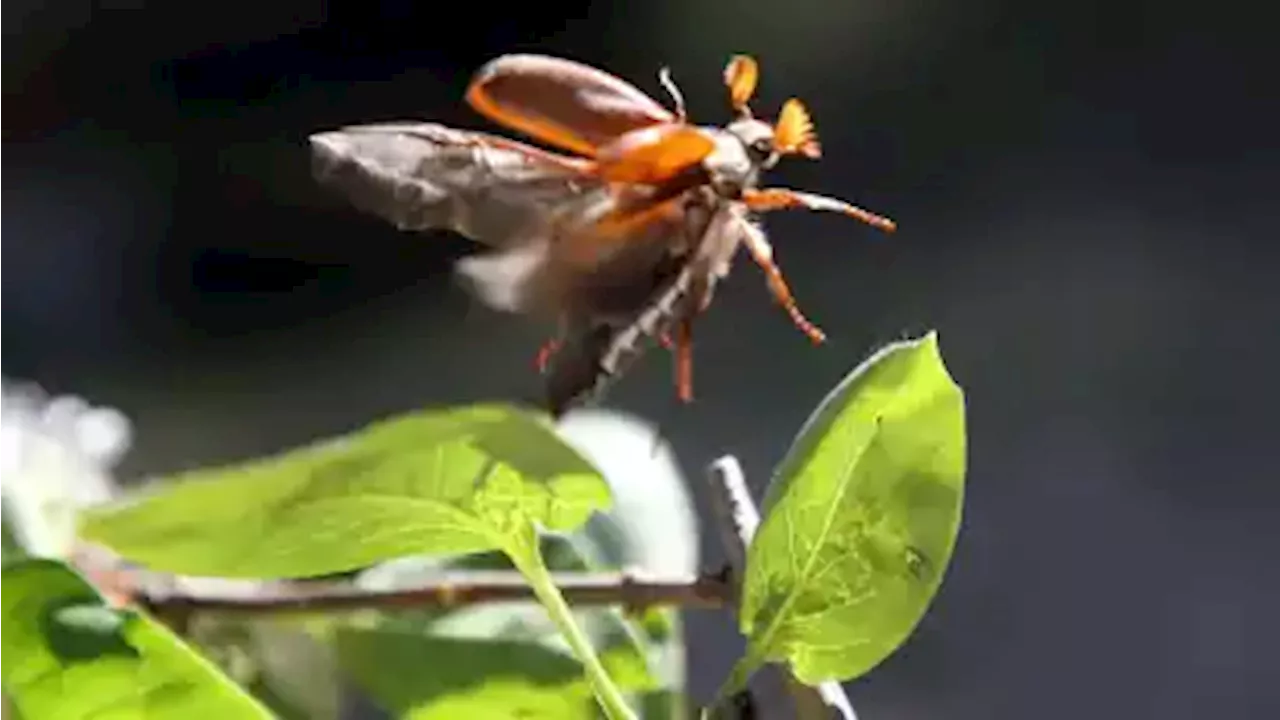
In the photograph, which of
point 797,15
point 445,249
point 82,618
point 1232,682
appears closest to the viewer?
point 82,618

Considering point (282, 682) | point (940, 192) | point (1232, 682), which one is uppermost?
point (282, 682)

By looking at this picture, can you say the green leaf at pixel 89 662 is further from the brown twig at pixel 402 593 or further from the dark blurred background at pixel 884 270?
the dark blurred background at pixel 884 270

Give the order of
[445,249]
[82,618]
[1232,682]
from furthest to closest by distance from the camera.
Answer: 1. [445,249]
2. [1232,682]
3. [82,618]

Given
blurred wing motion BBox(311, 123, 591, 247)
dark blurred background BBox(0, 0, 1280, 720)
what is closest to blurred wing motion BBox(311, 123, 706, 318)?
blurred wing motion BBox(311, 123, 591, 247)

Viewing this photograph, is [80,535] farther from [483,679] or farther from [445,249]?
[445,249]

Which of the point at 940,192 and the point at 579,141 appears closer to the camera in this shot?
the point at 579,141

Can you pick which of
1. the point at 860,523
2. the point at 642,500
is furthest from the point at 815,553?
the point at 642,500

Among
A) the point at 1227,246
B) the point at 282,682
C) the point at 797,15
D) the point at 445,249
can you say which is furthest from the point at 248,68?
the point at 282,682

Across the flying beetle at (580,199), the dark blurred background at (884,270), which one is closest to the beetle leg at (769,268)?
the flying beetle at (580,199)
